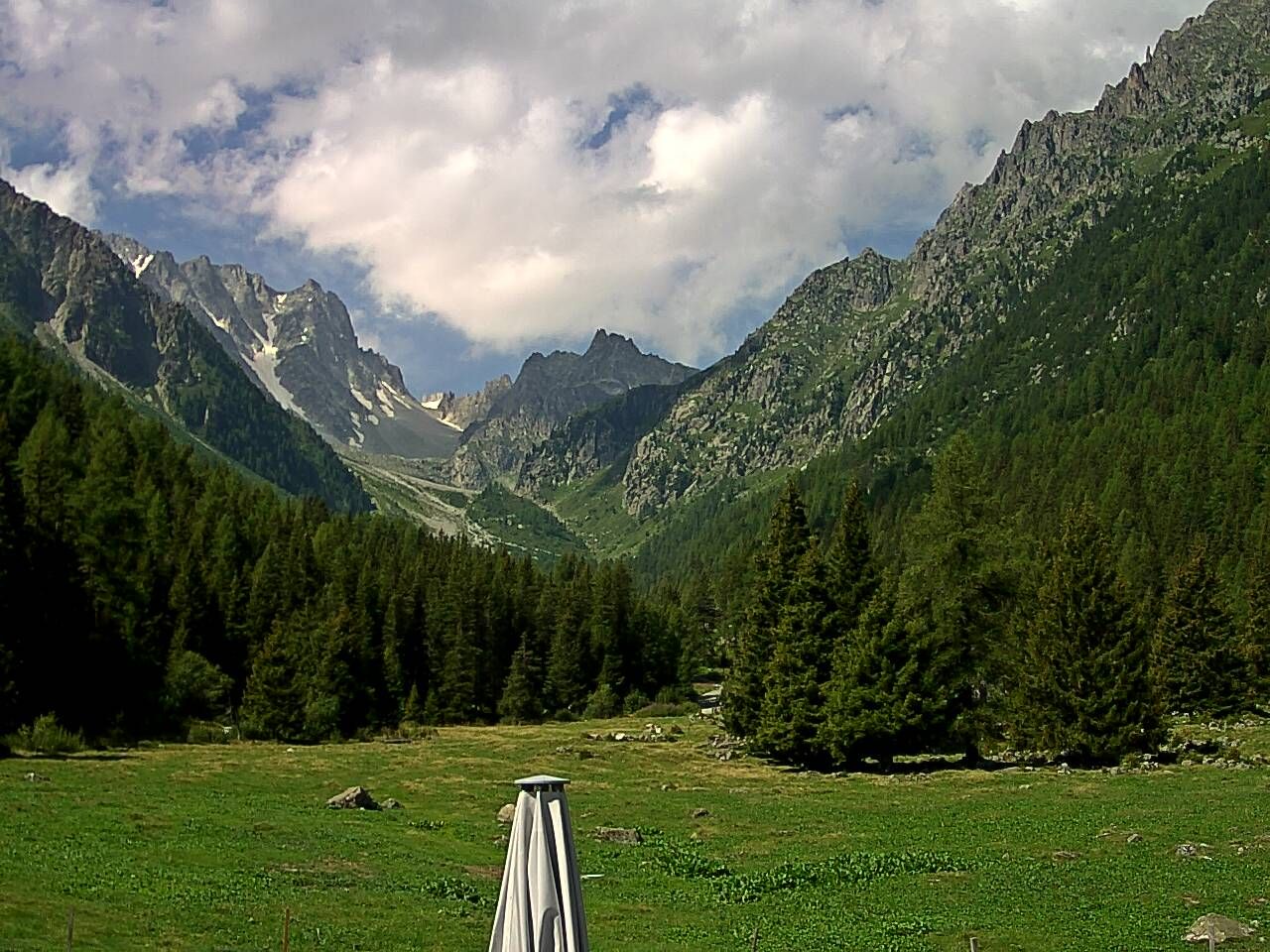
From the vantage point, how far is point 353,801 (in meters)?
34.9

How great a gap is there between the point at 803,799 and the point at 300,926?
23.8 metres

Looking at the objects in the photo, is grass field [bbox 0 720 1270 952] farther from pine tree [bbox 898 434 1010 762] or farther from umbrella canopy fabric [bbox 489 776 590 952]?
umbrella canopy fabric [bbox 489 776 590 952]

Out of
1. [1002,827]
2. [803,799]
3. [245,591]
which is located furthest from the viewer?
[245,591]

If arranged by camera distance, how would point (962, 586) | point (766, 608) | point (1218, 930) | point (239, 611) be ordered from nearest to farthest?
point (1218, 930)
point (962, 586)
point (766, 608)
point (239, 611)

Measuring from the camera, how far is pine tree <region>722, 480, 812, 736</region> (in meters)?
56.1

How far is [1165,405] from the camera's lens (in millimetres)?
178000

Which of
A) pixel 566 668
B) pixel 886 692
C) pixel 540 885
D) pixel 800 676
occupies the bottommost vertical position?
pixel 566 668

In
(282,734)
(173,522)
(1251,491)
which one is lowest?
(282,734)

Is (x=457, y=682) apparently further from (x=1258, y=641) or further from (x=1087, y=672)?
(x=1258, y=641)

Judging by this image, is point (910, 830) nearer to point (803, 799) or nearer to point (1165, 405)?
point (803, 799)

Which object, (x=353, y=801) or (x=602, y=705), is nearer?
(x=353, y=801)

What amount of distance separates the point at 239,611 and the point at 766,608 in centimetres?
4578

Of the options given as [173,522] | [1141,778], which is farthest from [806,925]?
[173,522]

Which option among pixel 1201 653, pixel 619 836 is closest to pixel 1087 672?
pixel 619 836
